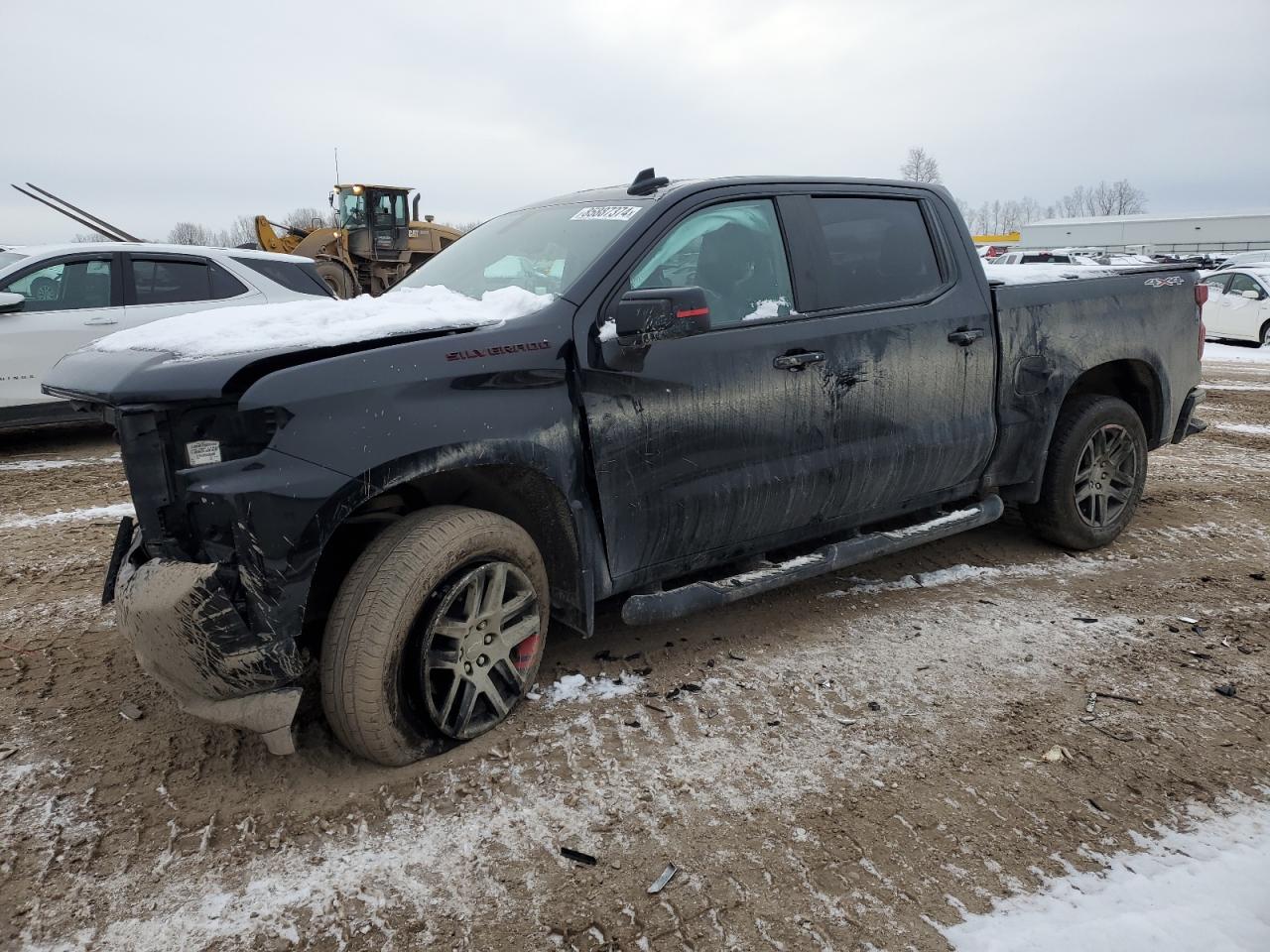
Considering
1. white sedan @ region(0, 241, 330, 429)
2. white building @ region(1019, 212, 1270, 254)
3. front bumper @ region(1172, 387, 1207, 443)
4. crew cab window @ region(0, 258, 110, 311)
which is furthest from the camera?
white building @ region(1019, 212, 1270, 254)

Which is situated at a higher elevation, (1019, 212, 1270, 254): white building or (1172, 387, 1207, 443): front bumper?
(1019, 212, 1270, 254): white building

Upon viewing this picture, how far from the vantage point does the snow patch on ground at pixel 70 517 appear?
511 cm

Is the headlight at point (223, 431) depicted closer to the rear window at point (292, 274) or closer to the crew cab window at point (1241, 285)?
the rear window at point (292, 274)

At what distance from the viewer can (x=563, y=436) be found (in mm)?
2850

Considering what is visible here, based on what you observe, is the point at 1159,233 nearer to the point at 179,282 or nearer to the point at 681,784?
the point at 179,282

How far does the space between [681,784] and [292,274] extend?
7.14 meters

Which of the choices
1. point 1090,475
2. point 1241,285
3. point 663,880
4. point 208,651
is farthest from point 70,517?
point 1241,285

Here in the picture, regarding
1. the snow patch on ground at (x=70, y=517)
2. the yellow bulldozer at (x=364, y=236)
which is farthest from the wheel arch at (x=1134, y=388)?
the yellow bulldozer at (x=364, y=236)

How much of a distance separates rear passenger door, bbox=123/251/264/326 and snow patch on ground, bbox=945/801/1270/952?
7.43 meters

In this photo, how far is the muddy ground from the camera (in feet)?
7.00

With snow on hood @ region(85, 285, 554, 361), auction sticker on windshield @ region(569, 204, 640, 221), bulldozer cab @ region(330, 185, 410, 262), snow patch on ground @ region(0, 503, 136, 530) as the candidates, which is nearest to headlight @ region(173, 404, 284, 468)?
snow on hood @ region(85, 285, 554, 361)

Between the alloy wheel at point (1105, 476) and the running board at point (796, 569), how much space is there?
1.97 feet

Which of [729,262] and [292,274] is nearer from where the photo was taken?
[729,262]

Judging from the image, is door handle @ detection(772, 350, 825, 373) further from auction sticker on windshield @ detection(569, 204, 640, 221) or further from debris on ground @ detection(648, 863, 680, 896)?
debris on ground @ detection(648, 863, 680, 896)
